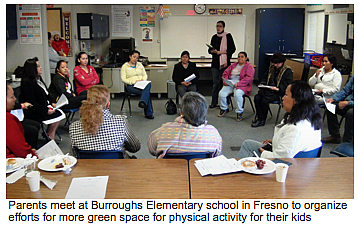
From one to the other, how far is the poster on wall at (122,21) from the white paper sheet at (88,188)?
708cm

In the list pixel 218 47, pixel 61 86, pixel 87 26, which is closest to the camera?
pixel 61 86

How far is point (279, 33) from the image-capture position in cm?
856

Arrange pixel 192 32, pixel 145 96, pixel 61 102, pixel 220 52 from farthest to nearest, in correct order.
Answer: pixel 192 32
pixel 220 52
pixel 145 96
pixel 61 102

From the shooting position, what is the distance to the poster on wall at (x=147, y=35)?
28.3 ft

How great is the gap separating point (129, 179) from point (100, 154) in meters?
0.52

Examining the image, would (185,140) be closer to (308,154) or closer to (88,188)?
(88,188)

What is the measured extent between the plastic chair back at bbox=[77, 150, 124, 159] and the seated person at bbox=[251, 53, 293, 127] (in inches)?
122

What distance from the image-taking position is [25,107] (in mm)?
3781

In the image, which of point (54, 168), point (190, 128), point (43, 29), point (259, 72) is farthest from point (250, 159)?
point (259, 72)

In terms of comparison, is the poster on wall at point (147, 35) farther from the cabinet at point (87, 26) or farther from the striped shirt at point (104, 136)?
the striped shirt at point (104, 136)

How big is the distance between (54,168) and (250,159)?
46.4 inches

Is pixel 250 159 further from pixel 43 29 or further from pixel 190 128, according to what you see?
pixel 43 29

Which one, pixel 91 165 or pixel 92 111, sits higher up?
pixel 92 111

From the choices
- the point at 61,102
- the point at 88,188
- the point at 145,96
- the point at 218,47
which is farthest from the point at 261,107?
the point at 88,188
